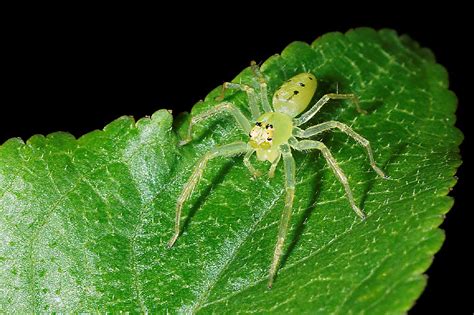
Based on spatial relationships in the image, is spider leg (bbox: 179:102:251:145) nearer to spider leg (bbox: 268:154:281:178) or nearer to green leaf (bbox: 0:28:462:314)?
green leaf (bbox: 0:28:462:314)

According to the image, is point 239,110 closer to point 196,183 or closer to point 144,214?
point 196,183

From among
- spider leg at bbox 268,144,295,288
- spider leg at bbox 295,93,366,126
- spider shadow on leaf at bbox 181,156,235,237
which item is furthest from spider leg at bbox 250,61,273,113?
spider shadow on leaf at bbox 181,156,235,237

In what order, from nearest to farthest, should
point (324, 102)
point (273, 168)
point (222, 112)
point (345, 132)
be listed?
1. point (273, 168)
2. point (345, 132)
3. point (222, 112)
4. point (324, 102)

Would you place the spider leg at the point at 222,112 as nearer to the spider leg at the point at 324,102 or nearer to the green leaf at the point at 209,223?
the green leaf at the point at 209,223

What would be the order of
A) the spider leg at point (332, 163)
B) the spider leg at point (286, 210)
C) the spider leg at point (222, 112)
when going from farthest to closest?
the spider leg at point (222, 112), the spider leg at point (332, 163), the spider leg at point (286, 210)

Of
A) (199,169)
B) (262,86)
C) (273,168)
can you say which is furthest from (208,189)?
(262,86)

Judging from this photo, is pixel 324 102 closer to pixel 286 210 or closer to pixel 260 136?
pixel 260 136

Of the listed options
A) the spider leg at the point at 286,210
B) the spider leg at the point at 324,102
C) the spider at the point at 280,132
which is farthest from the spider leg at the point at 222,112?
the spider leg at the point at 324,102
